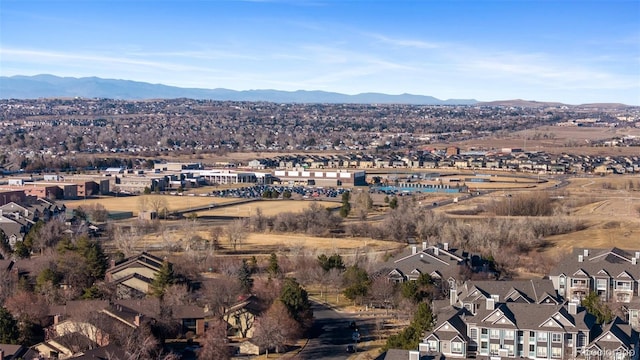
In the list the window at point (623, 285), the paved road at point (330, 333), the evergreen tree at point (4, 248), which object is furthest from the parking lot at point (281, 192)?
the window at point (623, 285)

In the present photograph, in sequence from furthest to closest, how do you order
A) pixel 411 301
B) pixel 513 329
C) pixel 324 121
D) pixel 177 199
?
pixel 324 121 → pixel 177 199 → pixel 411 301 → pixel 513 329

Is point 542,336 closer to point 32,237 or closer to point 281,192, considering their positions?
point 32,237

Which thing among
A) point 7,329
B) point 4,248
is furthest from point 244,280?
point 4,248

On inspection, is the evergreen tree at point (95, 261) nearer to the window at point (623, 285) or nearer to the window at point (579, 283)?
the window at point (579, 283)

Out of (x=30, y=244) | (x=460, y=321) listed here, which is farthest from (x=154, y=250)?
(x=460, y=321)

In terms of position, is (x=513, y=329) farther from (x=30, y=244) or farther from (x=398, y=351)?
(x=30, y=244)

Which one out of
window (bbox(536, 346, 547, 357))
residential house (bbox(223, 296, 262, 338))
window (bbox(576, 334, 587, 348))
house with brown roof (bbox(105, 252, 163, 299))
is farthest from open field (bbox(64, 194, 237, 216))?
window (bbox(576, 334, 587, 348))
